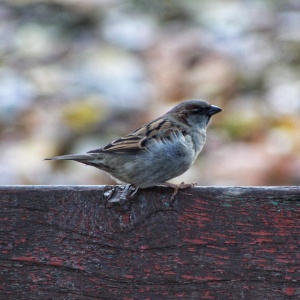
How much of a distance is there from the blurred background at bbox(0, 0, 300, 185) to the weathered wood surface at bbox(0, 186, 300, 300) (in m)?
1.97

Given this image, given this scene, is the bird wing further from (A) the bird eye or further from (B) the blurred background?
(B) the blurred background

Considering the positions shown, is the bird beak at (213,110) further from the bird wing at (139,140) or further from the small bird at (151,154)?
the bird wing at (139,140)

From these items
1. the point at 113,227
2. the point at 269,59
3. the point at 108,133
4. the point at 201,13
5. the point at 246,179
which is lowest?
the point at 113,227

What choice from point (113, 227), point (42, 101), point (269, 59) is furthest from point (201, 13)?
point (113, 227)

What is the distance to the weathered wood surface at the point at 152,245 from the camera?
9.70ft

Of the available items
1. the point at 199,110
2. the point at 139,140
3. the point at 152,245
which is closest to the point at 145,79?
the point at 199,110

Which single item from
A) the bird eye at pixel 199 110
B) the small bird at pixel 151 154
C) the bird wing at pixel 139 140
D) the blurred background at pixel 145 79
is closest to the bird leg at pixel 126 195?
the small bird at pixel 151 154

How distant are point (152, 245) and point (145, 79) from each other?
356 cm

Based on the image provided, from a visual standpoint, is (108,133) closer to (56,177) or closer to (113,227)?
(56,177)

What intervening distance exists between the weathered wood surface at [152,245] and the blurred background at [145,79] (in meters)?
1.97

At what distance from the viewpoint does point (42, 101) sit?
6141mm

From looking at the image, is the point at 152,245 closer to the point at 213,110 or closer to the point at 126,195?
the point at 126,195

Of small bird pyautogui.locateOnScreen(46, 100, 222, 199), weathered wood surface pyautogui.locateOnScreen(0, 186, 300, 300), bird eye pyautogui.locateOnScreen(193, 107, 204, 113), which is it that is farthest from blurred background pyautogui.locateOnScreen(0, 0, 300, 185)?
weathered wood surface pyautogui.locateOnScreen(0, 186, 300, 300)

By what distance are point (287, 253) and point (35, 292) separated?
29.7 inches
